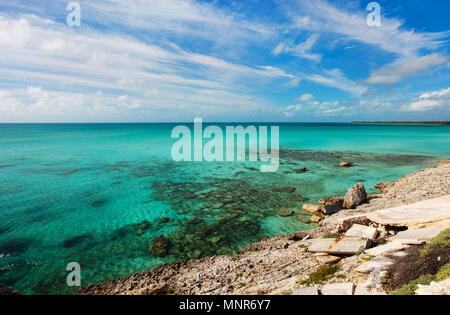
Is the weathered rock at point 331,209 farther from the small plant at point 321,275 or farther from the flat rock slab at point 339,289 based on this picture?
the flat rock slab at point 339,289

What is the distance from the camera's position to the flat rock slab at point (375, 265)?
6.42 m

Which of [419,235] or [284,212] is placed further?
[284,212]

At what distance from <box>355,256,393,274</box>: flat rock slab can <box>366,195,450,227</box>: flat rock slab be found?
425 cm

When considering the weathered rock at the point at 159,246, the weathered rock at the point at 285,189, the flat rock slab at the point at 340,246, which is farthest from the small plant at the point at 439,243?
the weathered rock at the point at 285,189

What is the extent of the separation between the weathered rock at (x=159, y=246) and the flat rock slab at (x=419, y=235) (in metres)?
10.3

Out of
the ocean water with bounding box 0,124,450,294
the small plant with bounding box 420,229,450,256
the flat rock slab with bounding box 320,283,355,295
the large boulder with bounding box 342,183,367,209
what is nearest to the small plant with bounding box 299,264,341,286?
the flat rock slab with bounding box 320,283,355,295

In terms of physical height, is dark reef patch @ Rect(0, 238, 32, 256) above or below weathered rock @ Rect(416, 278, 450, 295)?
below

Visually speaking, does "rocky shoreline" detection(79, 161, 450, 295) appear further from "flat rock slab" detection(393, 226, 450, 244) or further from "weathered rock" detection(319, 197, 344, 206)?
"weathered rock" detection(319, 197, 344, 206)

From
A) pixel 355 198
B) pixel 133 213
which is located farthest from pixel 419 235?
pixel 133 213

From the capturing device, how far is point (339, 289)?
224 inches

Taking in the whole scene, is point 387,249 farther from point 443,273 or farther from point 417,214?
point 417,214

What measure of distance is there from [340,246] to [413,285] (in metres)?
3.33

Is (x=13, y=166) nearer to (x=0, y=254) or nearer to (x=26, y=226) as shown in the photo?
(x=26, y=226)

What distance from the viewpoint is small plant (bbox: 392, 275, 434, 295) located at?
498 centimetres
